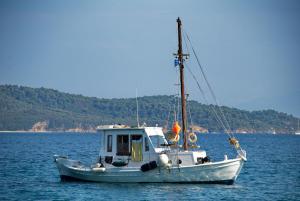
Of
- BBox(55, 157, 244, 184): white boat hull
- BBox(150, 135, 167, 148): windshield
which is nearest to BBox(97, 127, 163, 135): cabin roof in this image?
BBox(150, 135, 167, 148): windshield

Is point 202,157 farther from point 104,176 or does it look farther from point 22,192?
point 22,192

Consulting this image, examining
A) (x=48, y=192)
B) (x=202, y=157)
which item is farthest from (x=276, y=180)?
(x=48, y=192)

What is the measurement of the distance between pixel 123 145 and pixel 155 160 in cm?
298

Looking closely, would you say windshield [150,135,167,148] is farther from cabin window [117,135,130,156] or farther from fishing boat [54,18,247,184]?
cabin window [117,135,130,156]

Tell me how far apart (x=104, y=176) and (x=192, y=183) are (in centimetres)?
555

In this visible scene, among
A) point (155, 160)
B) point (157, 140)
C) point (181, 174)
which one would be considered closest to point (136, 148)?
point (157, 140)

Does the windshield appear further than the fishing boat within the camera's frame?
Yes

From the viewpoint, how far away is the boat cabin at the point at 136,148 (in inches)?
1663

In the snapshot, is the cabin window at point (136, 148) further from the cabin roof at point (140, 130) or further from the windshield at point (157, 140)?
the windshield at point (157, 140)

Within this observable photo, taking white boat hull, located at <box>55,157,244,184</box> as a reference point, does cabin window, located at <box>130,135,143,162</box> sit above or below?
above

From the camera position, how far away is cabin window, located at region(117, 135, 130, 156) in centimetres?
4416

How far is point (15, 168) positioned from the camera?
2339 inches

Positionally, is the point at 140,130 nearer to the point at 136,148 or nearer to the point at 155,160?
the point at 136,148

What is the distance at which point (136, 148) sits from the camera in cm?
4366
